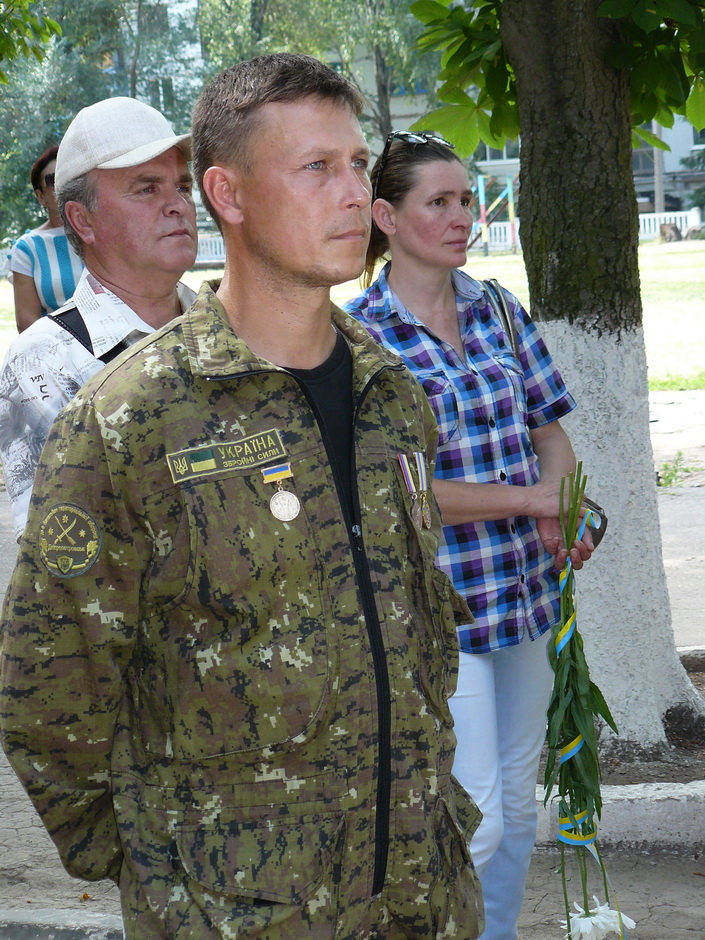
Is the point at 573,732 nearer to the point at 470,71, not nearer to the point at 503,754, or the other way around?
the point at 503,754

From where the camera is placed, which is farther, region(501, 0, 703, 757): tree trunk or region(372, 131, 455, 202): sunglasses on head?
region(501, 0, 703, 757): tree trunk

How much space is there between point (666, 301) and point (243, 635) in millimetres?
22313

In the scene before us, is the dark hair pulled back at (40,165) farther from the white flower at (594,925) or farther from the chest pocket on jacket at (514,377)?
the white flower at (594,925)

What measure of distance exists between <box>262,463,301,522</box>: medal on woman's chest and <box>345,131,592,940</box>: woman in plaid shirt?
1121 mm

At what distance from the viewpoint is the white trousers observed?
2.81 metres

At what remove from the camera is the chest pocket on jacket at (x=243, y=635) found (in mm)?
1676

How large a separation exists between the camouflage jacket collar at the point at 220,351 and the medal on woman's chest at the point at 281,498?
→ 0.51 ft

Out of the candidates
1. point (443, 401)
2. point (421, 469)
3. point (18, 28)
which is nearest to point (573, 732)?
point (443, 401)

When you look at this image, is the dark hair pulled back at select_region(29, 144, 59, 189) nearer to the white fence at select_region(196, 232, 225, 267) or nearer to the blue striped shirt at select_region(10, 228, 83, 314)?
the blue striped shirt at select_region(10, 228, 83, 314)

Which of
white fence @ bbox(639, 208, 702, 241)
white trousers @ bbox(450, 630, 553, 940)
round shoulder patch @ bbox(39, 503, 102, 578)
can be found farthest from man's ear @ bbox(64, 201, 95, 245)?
white fence @ bbox(639, 208, 702, 241)

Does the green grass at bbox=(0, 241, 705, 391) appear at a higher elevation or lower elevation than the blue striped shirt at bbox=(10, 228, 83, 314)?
lower

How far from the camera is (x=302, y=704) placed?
171 cm

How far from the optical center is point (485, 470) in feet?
9.67

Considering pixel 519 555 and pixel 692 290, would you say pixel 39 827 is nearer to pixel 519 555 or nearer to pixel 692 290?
pixel 519 555
